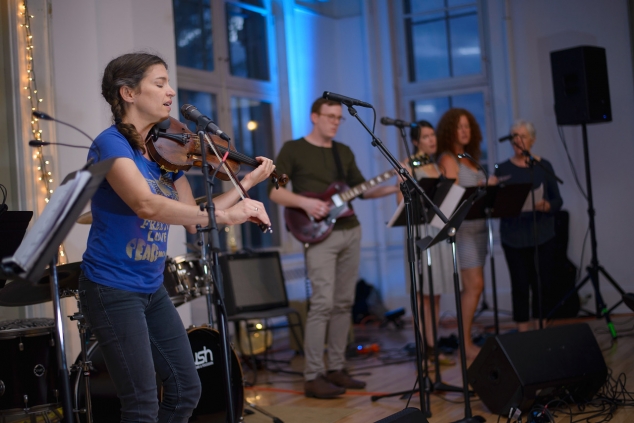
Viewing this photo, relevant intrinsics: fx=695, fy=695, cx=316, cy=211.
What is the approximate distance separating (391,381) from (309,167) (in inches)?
58.3

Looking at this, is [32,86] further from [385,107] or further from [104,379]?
[385,107]

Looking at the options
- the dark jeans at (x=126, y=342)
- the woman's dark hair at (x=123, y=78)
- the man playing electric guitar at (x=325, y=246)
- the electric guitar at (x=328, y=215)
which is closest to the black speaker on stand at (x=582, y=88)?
the man playing electric guitar at (x=325, y=246)

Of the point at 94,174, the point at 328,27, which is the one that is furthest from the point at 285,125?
the point at 94,174

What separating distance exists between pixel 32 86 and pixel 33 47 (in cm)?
24

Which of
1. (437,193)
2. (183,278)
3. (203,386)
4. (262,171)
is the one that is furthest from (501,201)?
(262,171)

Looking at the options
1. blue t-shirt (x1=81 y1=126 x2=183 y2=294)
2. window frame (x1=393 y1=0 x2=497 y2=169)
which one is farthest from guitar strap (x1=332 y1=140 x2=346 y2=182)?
window frame (x1=393 y1=0 x2=497 y2=169)

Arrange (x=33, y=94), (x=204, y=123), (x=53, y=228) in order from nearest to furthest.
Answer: (x=53, y=228) → (x=204, y=123) → (x=33, y=94)

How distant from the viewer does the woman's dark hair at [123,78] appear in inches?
89.9

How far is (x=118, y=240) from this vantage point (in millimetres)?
2156

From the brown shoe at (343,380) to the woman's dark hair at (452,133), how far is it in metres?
1.67

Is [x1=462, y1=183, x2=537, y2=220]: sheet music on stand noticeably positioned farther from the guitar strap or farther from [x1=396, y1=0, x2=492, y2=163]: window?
[x1=396, y1=0, x2=492, y2=163]: window

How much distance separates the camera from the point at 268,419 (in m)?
3.82

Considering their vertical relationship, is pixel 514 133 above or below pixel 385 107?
below

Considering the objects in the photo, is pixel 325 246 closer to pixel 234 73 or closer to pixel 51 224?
pixel 51 224
